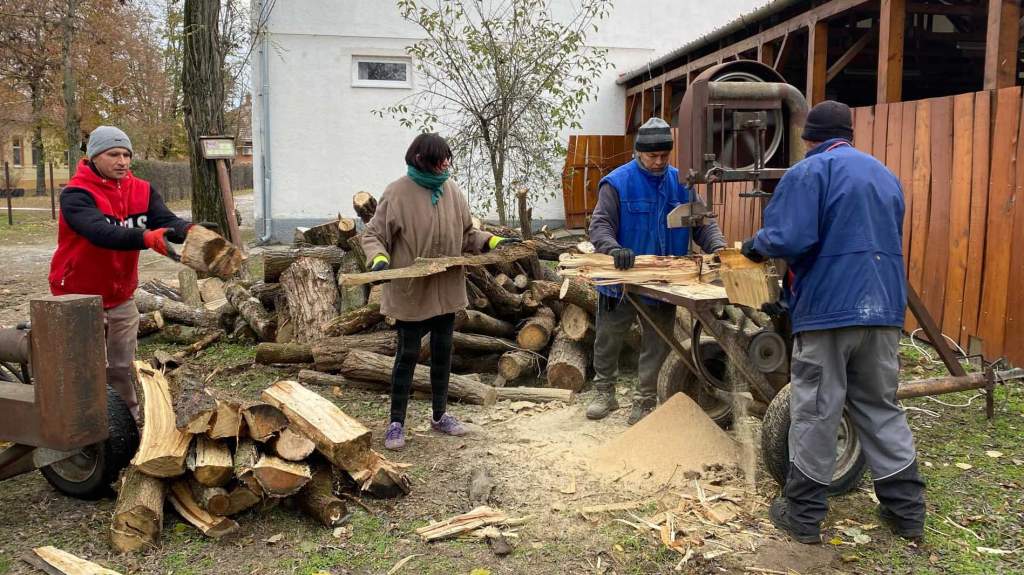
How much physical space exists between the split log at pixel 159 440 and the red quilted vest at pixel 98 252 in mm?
634

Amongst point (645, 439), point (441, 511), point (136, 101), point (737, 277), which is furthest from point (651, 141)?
point (136, 101)

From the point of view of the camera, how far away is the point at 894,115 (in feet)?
23.6

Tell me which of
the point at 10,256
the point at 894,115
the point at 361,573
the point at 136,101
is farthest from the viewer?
the point at 136,101

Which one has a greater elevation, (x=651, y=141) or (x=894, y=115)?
(x=894, y=115)

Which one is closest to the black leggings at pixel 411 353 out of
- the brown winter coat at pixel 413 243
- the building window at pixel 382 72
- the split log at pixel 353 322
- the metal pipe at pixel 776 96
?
the brown winter coat at pixel 413 243

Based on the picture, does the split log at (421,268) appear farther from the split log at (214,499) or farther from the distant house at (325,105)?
the distant house at (325,105)

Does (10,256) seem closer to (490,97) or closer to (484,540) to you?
(490,97)

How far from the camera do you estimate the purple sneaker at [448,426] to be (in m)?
4.94

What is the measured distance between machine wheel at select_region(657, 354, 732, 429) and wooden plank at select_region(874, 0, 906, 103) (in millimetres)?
Answer: 4300

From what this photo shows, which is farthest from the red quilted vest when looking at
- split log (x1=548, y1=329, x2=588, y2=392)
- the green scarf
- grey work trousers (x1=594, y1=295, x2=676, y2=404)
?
split log (x1=548, y1=329, x2=588, y2=392)

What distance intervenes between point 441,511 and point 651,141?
241cm

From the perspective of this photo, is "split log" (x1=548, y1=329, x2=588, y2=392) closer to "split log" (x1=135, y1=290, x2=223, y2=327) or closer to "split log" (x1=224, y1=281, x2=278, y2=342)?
"split log" (x1=224, y1=281, x2=278, y2=342)

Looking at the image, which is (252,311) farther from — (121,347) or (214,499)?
(214,499)

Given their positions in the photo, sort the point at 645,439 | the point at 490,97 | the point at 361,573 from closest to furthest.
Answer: the point at 361,573, the point at 645,439, the point at 490,97
